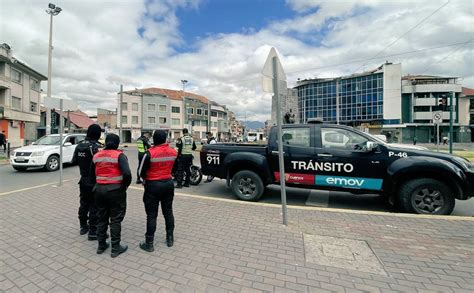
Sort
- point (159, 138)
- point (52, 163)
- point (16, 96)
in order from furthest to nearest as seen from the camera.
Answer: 1. point (16, 96)
2. point (52, 163)
3. point (159, 138)

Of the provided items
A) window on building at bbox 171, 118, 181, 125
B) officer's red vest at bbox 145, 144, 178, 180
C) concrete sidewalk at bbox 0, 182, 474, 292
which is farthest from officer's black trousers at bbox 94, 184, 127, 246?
window on building at bbox 171, 118, 181, 125

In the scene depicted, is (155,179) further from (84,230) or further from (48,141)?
(48,141)

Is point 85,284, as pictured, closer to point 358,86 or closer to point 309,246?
point 309,246

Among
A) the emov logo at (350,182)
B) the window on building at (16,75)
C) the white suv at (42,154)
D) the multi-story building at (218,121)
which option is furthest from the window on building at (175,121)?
the emov logo at (350,182)

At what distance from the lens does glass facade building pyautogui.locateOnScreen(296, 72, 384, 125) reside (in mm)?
51375

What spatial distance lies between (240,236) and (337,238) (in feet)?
4.86

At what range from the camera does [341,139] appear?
210 inches

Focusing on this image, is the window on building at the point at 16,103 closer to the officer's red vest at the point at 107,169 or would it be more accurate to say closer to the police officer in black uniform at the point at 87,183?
the police officer in black uniform at the point at 87,183

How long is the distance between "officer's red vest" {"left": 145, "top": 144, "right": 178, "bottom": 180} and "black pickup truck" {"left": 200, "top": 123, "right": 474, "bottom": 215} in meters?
2.66

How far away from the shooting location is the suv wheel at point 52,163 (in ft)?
33.9

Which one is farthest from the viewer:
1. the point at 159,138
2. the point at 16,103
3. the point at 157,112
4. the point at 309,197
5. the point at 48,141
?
the point at 157,112

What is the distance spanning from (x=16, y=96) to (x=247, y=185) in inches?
1358

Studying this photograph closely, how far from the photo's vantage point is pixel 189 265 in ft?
9.56

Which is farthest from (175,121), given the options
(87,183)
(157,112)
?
(87,183)
